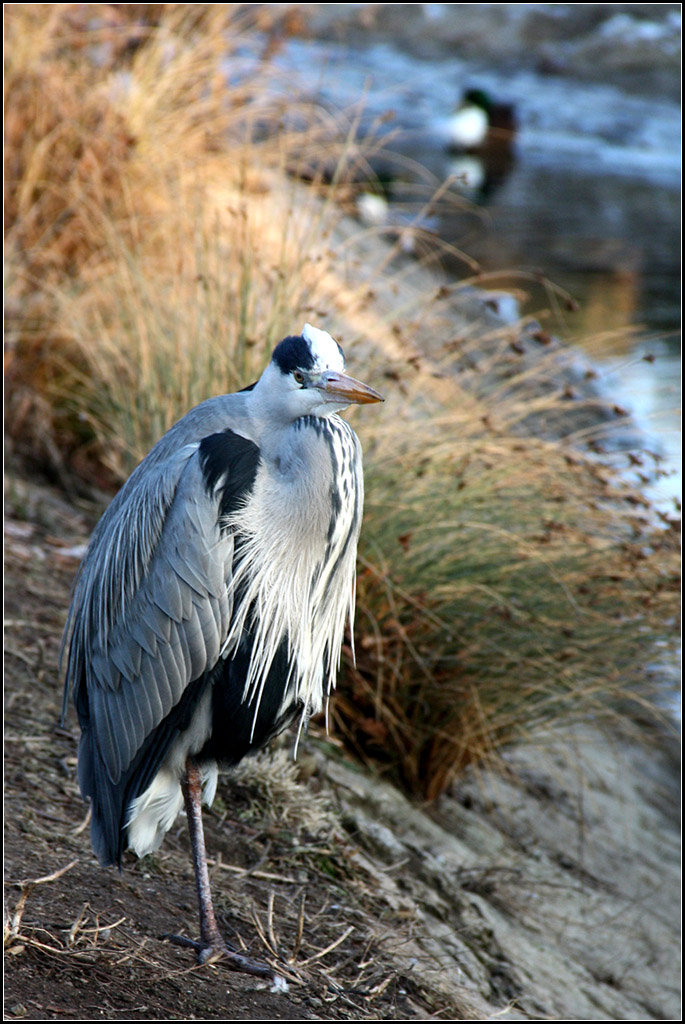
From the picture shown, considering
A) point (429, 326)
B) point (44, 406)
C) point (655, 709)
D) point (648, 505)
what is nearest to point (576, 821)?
point (655, 709)

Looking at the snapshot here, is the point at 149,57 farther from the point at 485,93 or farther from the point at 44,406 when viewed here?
the point at 485,93

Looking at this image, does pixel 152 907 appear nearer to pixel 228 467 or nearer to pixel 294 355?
pixel 228 467

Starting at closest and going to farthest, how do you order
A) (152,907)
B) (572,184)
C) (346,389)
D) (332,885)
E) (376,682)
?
(346,389) < (152,907) < (332,885) < (376,682) < (572,184)

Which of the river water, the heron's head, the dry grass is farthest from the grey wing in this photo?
the river water

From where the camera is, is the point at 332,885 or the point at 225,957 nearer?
the point at 225,957

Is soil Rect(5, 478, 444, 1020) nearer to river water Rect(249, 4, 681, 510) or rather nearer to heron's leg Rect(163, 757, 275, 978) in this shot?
heron's leg Rect(163, 757, 275, 978)

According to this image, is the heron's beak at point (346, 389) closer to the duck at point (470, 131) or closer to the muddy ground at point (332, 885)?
the muddy ground at point (332, 885)

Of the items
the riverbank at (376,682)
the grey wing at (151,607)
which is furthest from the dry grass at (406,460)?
the grey wing at (151,607)

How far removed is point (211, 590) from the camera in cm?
232

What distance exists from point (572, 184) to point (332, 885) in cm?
1364

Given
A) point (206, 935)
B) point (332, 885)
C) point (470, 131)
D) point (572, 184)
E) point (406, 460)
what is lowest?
point (332, 885)

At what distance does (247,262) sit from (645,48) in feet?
60.8

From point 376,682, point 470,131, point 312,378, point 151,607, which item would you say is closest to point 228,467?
point 312,378

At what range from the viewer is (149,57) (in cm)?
597
